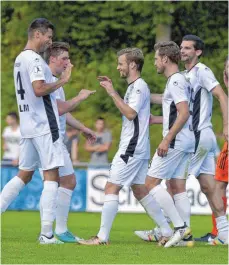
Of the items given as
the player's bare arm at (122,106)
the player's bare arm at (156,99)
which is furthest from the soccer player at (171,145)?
the player's bare arm at (156,99)

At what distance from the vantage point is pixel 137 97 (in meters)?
11.5

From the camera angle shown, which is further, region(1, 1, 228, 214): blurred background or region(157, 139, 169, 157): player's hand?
region(1, 1, 228, 214): blurred background

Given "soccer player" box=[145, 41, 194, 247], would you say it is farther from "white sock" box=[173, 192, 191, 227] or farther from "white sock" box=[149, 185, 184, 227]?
"white sock" box=[173, 192, 191, 227]

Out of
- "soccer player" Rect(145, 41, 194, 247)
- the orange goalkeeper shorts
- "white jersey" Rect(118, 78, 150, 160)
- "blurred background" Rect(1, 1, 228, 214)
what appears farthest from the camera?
"blurred background" Rect(1, 1, 228, 214)

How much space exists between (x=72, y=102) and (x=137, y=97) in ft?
2.41

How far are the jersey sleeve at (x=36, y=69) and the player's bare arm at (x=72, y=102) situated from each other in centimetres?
62

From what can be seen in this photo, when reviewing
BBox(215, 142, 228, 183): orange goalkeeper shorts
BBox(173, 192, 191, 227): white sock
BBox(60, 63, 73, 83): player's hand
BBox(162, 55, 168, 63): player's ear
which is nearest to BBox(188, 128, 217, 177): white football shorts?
BBox(173, 192, 191, 227): white sock

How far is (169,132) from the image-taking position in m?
11.3

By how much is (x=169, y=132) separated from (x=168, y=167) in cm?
50

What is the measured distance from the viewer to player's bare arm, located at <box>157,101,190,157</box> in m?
11.2

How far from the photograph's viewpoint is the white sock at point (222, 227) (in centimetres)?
1216

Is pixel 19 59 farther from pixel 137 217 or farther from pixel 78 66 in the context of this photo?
pixel 78 66

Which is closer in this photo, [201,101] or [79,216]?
[201,101]

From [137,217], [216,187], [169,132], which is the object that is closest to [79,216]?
[137,217]
